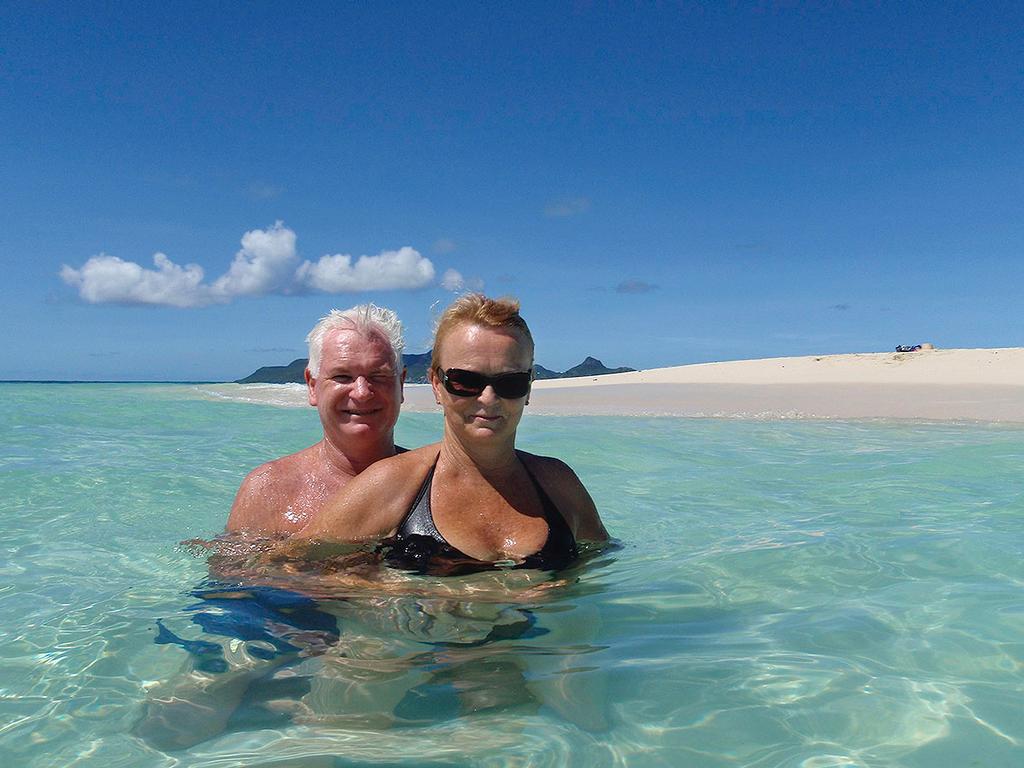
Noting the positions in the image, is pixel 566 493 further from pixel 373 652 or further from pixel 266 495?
pixel 266 495

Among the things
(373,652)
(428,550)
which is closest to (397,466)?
(428,550)

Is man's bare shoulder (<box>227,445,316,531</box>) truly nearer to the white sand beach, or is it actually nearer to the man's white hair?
the man's white hair

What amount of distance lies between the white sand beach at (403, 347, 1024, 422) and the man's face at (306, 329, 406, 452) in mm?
12096

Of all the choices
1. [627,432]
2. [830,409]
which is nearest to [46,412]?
[627,432]

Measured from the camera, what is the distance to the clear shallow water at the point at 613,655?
228 cm

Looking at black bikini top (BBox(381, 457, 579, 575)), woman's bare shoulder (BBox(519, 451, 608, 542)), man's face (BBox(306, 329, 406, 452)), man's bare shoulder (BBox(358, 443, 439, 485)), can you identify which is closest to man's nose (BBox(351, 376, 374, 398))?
man's face (BBox(306, 329, 406, 452))

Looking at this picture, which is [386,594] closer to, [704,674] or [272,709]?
[272,709]

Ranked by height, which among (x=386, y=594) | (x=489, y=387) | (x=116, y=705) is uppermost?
(x=489, y=387)

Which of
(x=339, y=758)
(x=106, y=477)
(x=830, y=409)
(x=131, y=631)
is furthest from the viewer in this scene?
(x=830, y=409)

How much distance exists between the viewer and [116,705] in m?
2.58

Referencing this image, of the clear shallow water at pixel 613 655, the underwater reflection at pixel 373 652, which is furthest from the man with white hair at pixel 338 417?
the clear shallow water at pixel 613 655

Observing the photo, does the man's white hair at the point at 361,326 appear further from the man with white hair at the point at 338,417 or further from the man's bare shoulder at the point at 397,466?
the man's bare shoulder at the point at 397,466

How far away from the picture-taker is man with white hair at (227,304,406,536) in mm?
3797

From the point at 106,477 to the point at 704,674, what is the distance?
7.42m
